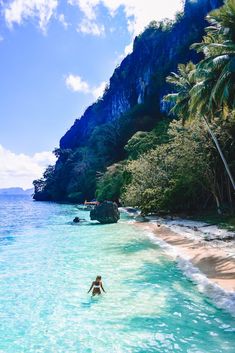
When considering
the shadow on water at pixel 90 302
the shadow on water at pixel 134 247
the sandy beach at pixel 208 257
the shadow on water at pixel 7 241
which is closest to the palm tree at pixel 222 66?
the sandy beach at pixel 208 257

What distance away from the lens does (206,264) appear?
1656cm

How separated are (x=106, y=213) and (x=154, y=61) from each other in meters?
69.6

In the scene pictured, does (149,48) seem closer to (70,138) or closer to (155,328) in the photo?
(70,138)

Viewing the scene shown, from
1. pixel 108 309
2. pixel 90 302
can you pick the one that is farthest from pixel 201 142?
pixel 108 309

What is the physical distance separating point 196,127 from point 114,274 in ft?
62.9

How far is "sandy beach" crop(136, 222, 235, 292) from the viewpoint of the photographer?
1416 centimetres

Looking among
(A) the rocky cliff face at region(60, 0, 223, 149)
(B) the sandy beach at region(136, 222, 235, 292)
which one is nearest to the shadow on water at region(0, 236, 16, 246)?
(B) the sandy beach at region(136, 222, 235, 292)

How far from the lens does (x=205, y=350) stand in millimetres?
8562

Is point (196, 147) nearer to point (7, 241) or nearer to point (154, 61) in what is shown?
point (7, 241)

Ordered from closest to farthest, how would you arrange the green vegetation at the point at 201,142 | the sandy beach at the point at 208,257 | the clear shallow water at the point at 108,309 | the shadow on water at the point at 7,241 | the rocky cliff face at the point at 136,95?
the clear shallow water at the point at 108,309
the sandy beach at the point at 208,257
the green vegetation at the point at 201,142
the shadow on water at the point at 7,241
the rocky cliff face at the point at 136,95

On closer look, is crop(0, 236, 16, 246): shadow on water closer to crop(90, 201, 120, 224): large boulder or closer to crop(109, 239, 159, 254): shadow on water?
crop(109, 239, 159, 254): shadow on water

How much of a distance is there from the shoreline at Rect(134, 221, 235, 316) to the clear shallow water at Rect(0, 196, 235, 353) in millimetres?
414

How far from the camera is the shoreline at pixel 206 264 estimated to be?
40.7 ft

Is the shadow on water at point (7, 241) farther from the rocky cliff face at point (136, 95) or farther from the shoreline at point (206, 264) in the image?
the rocky cliff face at point (136, 95)
